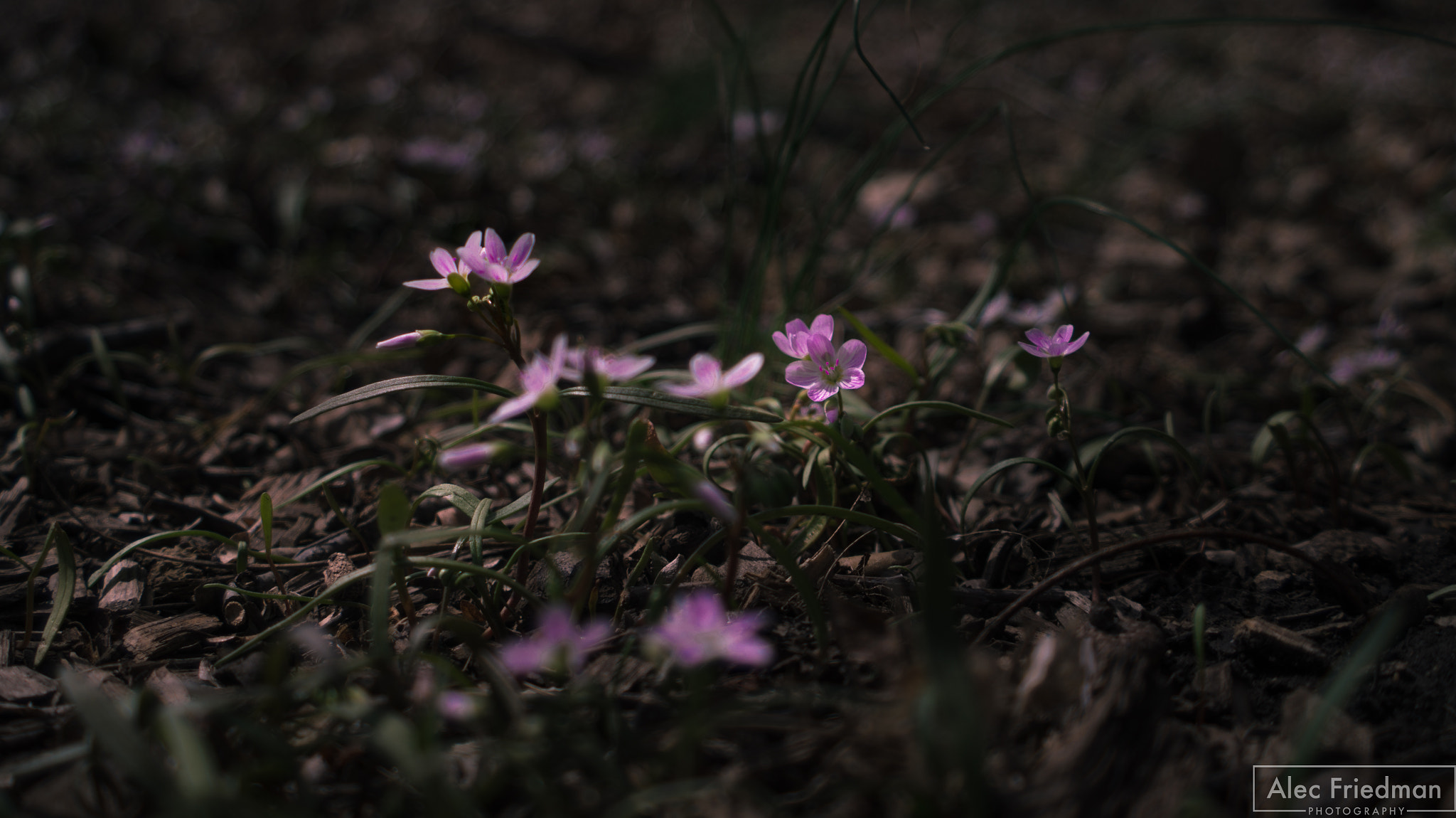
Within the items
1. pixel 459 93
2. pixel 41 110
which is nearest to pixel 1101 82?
pixel 459 93

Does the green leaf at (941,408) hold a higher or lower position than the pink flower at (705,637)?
higher

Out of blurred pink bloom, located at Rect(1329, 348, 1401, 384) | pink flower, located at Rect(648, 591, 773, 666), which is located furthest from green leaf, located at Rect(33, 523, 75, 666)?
blurred pink bloom, located at Rect(1329, 348, 1401, 384)

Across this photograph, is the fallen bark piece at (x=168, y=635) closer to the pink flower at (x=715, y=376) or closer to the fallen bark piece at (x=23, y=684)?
the fallen bark piece at (x=23, y=684)

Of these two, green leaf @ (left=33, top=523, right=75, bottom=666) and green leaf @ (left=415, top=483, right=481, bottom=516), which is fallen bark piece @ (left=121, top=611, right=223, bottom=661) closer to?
green leaf @ (left=33, top=523, right=75, bottom=666)

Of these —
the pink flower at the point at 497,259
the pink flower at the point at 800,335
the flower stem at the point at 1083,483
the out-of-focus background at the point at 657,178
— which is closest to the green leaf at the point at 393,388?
the pink flower at the point at 497,259

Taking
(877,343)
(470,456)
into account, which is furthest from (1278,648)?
(470,456)

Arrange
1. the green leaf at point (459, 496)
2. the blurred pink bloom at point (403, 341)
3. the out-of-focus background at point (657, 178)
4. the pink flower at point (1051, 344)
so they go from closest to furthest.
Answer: the blurred pink bloom at point (403, 341), the pink flower at point (1051, 344), the green leaf at point (459, 496), the out-of-focus background at point (657, 178)

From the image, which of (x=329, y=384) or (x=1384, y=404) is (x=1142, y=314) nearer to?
(x=1384, y=404)
